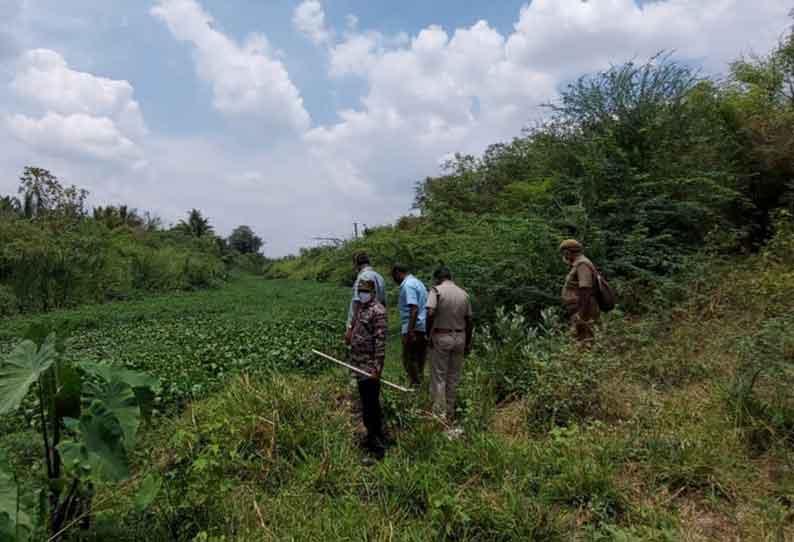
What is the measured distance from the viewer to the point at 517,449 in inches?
159

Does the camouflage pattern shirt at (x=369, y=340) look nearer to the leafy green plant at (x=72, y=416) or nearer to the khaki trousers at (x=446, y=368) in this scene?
the khaki trousers at (x=446, y=368)

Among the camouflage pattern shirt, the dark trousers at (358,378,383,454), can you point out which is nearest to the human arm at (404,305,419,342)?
the camouflage pattern shirt

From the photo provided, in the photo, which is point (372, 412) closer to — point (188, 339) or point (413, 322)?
point (413, 322)

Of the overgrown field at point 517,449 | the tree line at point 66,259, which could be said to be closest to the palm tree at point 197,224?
the tree line at point 66,259

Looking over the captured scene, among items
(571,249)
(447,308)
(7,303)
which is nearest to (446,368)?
(447,308)

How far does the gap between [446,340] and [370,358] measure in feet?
2.89

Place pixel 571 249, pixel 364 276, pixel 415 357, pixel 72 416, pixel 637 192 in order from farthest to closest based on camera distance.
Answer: pixel 637 192 → pixel 415 357 → pixel 571 249 → pixel 364 276 → pixel 72 416

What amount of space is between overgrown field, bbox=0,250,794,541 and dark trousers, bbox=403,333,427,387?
256 millimetres

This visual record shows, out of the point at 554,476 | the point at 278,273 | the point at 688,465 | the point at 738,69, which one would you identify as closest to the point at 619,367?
the point at 688,465

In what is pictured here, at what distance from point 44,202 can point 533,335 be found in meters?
21.8

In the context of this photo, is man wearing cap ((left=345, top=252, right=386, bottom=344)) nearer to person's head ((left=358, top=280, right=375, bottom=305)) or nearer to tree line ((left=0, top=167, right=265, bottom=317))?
person's head ((left=358, top=280, right=375, bottom=305))

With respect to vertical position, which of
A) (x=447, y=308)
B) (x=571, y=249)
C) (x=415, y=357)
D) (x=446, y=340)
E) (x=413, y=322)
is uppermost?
(x=571, y=249)

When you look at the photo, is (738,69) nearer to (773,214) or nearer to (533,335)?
(773,214)

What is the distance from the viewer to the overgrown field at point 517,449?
327cm
